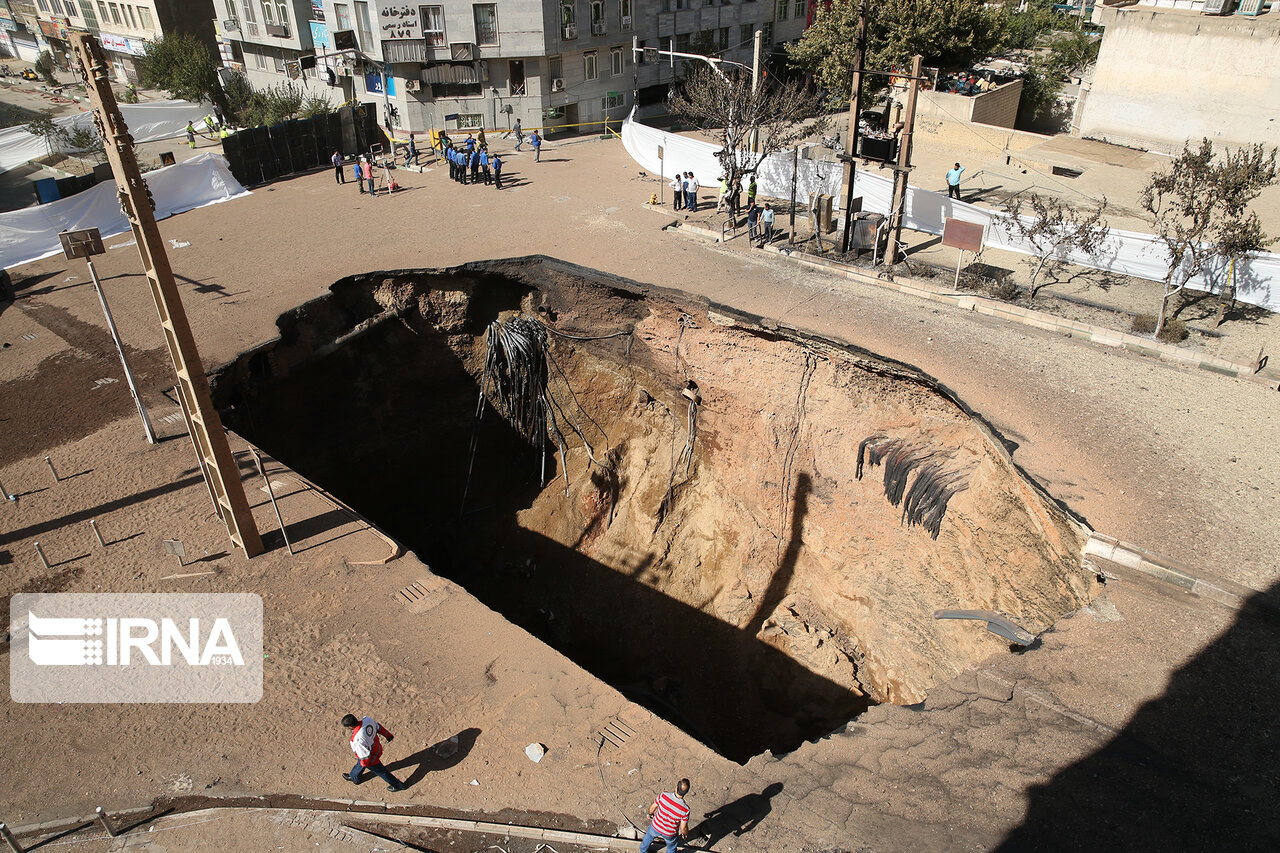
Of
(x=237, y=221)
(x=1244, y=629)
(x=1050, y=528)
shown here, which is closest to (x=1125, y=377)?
(x=1050, y=528)

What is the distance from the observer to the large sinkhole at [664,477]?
42.1ft

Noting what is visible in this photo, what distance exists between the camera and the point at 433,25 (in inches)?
1246

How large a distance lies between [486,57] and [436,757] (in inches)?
1211

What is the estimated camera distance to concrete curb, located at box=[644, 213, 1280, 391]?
13.1 metres

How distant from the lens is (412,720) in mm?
8891

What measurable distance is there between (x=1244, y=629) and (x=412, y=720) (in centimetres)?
936

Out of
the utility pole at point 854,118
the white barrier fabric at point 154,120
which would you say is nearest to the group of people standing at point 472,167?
the utility pole at point 854,118

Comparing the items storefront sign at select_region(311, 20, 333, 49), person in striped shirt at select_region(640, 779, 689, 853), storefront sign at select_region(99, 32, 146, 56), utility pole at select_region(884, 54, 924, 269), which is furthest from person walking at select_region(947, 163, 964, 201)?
storefront sign at select_region(99, 32, 146, 56)

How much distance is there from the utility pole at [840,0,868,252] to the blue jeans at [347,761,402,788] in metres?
A: 15.4

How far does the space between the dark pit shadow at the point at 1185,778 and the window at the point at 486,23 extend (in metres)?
32.5

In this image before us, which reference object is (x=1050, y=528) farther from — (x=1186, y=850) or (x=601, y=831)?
(x=601, y=831)

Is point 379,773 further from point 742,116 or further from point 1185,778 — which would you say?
point 742,116

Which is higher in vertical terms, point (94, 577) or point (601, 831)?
point (94, 577)

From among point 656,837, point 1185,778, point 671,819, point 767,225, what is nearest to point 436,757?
point 656,837
